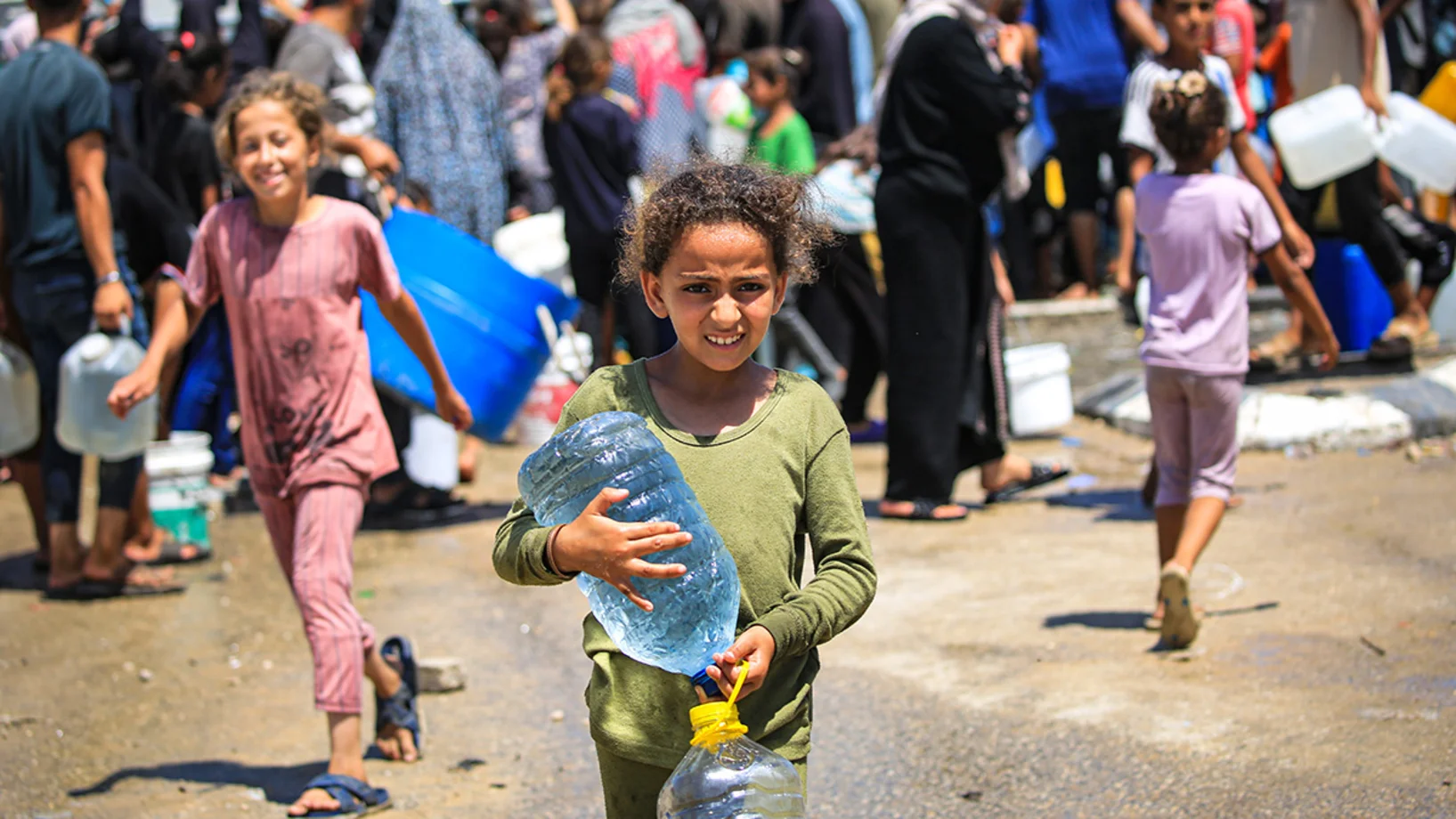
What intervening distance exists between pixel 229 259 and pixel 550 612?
203 cm

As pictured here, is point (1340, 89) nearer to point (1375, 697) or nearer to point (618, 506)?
point (1375, 697)

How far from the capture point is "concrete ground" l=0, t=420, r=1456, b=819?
12.7ft

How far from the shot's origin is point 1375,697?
165 inches

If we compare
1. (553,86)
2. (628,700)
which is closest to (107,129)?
(553,86)

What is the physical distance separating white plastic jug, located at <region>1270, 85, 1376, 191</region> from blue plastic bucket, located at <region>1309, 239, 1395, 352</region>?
2.46 feet

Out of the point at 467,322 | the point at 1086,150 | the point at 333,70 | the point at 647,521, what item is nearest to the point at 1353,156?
the point at 1086,150

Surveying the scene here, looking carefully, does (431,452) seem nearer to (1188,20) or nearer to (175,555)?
(175,555)

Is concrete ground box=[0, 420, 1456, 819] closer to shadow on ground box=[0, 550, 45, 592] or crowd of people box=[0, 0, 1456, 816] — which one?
shadow on ground box=[0, 550, 45, 592]

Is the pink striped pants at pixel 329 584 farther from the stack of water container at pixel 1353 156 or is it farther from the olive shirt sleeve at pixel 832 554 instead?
the stack of water container at pixel 1353 156

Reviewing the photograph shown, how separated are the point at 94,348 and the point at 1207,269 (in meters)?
4.04

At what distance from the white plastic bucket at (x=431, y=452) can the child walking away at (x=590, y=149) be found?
131 centimetres

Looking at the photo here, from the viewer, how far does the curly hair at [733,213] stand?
8.29 ft

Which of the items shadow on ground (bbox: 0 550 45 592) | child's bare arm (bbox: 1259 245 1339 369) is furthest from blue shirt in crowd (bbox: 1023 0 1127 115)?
shadow on ground (bbox: 0 550 45 592)

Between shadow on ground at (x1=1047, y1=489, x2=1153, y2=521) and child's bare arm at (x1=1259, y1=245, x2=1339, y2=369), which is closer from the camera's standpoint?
child's bare arm at (x1=1259, y1=245, x2=1339, y2=369)
